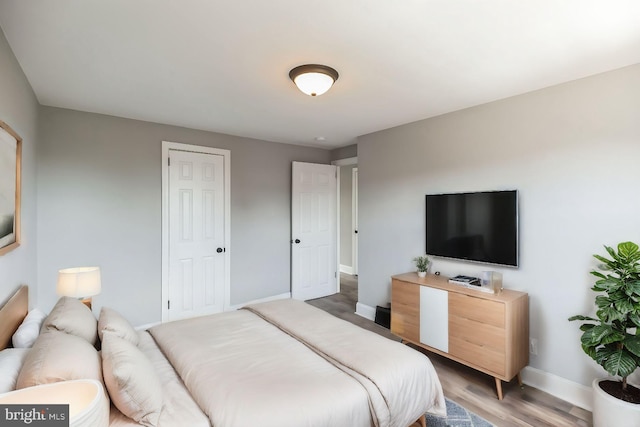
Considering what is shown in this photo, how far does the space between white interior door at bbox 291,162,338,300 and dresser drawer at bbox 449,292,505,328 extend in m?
2.54

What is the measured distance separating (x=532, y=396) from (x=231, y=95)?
3430mm

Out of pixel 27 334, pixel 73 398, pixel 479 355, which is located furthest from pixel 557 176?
pixel 27 334

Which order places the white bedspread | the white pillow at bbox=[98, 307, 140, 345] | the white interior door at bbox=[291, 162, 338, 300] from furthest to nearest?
the white interior door at bbox=[291, 162, 338, 300], the white pillow at bbox=[98, 307, 140, 345], the white bedspread

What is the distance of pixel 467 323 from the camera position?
2584 mm

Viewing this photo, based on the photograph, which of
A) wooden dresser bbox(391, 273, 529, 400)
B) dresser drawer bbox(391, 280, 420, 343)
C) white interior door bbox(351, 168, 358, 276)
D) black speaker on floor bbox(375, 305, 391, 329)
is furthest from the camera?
white interior door bbox(351, 168, 358, 276)

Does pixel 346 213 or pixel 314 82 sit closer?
pixel 314 82

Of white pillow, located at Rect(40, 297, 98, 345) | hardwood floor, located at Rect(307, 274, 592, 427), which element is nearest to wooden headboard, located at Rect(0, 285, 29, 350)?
white pillow, located at Rect(40, 297, 98, 345)

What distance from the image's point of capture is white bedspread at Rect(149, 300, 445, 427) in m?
1.40

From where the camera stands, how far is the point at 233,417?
1321mm

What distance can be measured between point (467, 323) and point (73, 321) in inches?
106

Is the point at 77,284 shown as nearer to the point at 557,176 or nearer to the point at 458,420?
the point at 458,420

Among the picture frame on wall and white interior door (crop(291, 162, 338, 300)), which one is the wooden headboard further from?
white interior door (crop(291, 162, 338, 300))

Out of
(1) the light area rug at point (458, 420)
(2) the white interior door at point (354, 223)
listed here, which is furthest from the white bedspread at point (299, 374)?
(2) the white interior door at point (354, 223)

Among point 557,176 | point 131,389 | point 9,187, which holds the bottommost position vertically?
point 131,389
